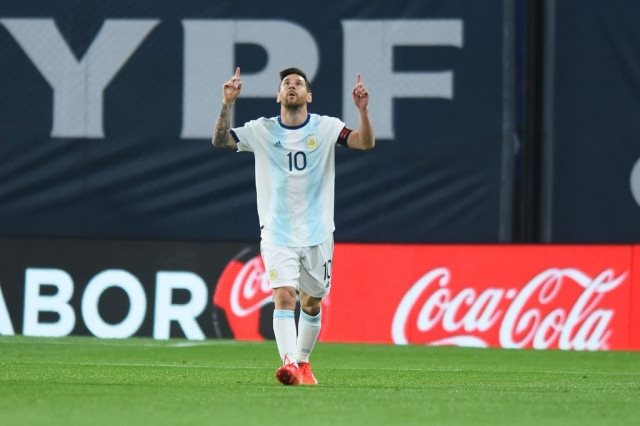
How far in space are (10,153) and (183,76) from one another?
1.99m

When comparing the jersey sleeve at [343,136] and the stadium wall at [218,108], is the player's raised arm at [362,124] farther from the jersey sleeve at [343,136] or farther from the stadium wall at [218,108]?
the stadium wall at [218,108]

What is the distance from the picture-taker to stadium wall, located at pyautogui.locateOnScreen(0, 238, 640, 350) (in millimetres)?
14977

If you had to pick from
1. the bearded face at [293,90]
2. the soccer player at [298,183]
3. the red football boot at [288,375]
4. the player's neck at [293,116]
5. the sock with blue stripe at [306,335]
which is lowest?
the red football boot at [288,375]

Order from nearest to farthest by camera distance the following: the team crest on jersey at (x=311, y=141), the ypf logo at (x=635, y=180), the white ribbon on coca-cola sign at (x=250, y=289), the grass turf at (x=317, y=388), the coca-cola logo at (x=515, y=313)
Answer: the grass turf at (x=317, y=388) → the team crest on jersey at (x=311, y=141) → the coca-cola logo at (x=515, y=313) → the white ribbon on coca-cola sign at (x=250, y=289) → the ypf logo at (x=635, y=180)

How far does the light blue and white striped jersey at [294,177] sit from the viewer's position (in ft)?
30.2

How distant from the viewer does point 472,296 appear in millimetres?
15086

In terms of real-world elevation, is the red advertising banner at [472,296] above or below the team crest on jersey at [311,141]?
below

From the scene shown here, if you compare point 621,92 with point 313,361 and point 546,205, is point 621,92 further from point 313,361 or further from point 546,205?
point 313,361

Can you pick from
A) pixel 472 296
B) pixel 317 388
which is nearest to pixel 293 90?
pixel 317 388

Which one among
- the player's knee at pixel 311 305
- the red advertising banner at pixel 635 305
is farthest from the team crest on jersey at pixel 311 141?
the red advertising banner at pixel 635 305

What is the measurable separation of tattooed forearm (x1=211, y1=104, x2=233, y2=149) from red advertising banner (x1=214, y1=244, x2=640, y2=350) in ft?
20.1

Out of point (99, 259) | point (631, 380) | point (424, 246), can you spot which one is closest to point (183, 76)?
point (99, 259)

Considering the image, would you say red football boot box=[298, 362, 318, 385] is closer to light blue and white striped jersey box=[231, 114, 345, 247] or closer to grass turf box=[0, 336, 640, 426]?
grass turf box=[0, 336, 640, 426]

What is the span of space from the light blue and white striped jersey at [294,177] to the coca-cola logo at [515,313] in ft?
19.3
